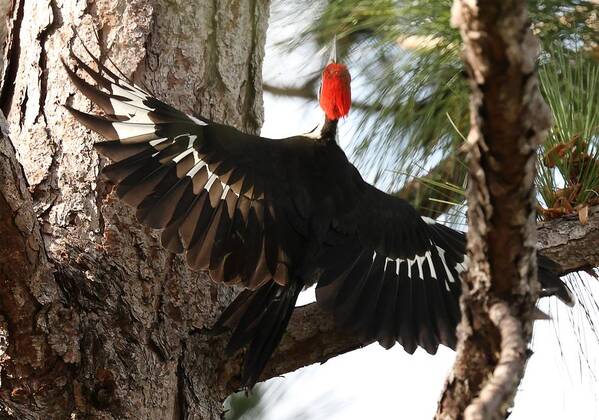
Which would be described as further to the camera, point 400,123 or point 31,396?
point 400,123

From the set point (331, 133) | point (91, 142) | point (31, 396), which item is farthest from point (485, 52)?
point (331, 133)

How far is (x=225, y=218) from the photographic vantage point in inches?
73.7

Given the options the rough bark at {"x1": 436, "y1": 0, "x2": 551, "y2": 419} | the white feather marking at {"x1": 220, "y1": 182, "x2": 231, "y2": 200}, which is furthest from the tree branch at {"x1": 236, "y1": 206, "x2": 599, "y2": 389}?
the rough bark at {"x1": 436, "y1": 0, "x2": 551, "y2": 419}

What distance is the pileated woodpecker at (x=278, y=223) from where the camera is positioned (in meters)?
1.77

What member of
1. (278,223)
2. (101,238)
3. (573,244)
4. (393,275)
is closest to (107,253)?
(101,238)

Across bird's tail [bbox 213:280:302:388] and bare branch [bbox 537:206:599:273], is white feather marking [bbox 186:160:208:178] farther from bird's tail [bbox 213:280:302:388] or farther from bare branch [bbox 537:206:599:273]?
bare branch [bbox 537:206:599:273]

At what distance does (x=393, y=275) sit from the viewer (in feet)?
6.89

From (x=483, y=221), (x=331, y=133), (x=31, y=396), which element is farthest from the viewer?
(x=331, y=133)

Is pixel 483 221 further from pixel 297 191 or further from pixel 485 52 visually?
pixel 297 191

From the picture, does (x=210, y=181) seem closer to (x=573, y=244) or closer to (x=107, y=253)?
(x=107, y=253)

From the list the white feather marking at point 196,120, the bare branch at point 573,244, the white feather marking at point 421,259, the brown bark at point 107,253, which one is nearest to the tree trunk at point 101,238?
the brown bark at point 107,253

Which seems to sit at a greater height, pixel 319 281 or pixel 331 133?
pixel 331 133

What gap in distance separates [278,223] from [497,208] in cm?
97

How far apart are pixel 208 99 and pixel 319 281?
465 millimetres
